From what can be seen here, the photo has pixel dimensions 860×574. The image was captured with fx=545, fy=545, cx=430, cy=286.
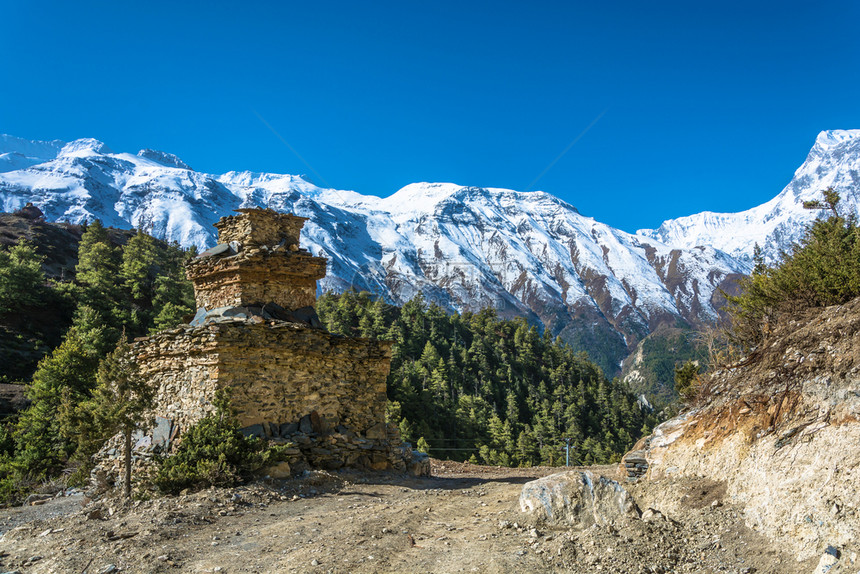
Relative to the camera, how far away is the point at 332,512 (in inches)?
352

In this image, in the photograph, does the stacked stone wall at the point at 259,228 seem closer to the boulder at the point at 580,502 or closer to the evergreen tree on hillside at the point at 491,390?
the boulder at the point at 580,502

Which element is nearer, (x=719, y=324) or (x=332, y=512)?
(x=332, y=512)

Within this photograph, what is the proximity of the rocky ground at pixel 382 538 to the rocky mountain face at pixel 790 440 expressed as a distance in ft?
0.96

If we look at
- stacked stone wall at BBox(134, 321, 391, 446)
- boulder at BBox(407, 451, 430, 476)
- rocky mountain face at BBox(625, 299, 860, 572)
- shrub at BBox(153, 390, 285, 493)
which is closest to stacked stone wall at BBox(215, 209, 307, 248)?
stacked stone wall at BBox(134, 321, 391, 446)

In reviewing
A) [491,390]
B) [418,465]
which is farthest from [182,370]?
[491,390]

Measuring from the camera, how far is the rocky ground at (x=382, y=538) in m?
5.62

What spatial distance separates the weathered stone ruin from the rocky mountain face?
7.05 metres

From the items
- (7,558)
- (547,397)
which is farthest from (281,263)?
(547,397)

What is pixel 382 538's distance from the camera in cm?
697

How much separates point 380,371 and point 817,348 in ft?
31.2

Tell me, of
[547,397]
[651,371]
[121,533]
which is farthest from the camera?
[651,371]

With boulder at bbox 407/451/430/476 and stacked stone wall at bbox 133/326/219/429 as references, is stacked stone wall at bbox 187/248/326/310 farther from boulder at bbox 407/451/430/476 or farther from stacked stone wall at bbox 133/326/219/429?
boulder at bbox 407/451/430/476

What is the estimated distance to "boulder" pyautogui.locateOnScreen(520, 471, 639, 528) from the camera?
6461 millimetres

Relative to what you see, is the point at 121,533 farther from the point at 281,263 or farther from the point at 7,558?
the point at 281,263
